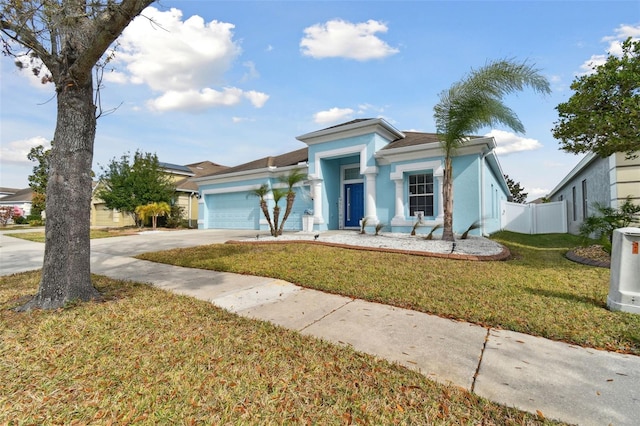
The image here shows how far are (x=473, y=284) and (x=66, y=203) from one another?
19.8ft

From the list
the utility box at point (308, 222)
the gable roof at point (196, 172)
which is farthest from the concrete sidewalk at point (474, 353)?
the gable roof at point (196, 172)

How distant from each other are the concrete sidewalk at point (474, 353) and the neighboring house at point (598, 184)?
880 cm

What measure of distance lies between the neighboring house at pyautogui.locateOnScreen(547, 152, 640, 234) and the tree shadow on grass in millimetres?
6595

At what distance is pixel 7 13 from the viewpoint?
11.6 feet

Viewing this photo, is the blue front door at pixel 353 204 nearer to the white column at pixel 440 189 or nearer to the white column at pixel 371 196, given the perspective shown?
the white column at pixel 371 196

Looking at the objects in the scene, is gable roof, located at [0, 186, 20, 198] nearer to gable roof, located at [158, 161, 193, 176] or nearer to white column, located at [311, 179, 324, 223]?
gable roof, located at [158, 161, 193, 176]

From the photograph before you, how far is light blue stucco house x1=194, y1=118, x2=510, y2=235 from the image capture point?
1096 centimetres

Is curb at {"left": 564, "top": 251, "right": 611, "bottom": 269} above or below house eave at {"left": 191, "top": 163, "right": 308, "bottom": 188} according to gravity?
below

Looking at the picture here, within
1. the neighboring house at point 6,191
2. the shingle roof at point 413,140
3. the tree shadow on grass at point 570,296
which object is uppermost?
the neighboring house at point 6,191

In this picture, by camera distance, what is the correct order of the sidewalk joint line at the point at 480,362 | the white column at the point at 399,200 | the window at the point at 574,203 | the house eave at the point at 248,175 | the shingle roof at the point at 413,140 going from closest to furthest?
the sidewalk joint line at the point at 480,362 < the shingle roof at the point at 413,140 < the white column at the point at 399,200 < the house eave at the point at 248,175 < the window at the point at 574,203

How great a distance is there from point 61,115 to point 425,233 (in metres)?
10.8

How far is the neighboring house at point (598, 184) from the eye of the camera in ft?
28.8

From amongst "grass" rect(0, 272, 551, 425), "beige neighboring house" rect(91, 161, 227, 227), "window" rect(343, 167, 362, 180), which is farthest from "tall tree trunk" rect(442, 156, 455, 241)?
"beige neighboring house" rect(91, 161, 227, 227)

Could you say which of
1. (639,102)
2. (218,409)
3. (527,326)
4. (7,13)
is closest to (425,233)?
(639,102)
